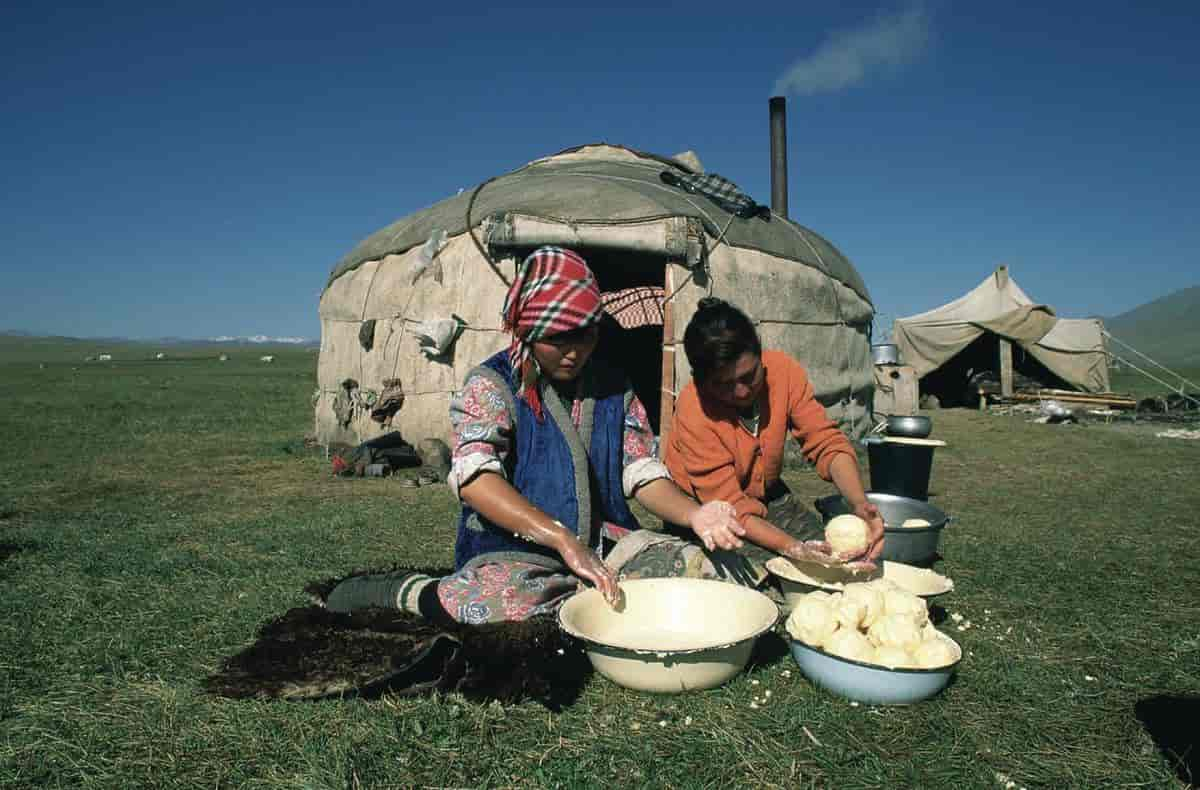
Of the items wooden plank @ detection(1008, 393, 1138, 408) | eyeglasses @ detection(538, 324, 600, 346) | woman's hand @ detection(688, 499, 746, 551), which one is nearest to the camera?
eyeglasses @ detection(538, 324, 600, 346)

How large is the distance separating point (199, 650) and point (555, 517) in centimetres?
129

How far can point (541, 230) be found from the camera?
18.5 ft

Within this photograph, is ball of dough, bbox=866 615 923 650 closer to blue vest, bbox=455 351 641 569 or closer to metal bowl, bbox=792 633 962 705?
metal bowl, bbox=792 633 962 705

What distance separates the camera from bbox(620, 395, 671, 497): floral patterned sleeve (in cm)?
239

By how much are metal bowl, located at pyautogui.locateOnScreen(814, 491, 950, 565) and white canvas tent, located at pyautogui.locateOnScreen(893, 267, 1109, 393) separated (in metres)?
10.3

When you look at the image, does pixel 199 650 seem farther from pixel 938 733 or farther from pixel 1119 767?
pixel 1119 767

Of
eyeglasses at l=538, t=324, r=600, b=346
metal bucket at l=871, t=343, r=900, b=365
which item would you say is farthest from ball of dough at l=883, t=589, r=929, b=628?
metal bucket at l=871, t=343, r=900, b=365

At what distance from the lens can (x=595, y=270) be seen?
7.82 metres

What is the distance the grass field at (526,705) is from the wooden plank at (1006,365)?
8.69 m

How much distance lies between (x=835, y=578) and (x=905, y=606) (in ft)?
1.48

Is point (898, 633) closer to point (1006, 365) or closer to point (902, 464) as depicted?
point (902, 464)

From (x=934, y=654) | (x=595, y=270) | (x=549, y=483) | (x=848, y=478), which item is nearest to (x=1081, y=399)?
(x=595, y=270)

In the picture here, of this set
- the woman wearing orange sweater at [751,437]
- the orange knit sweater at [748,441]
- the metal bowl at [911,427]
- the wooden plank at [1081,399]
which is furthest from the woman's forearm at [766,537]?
the wooden plank at [1081,399]

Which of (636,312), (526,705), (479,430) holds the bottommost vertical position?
(526,705)
